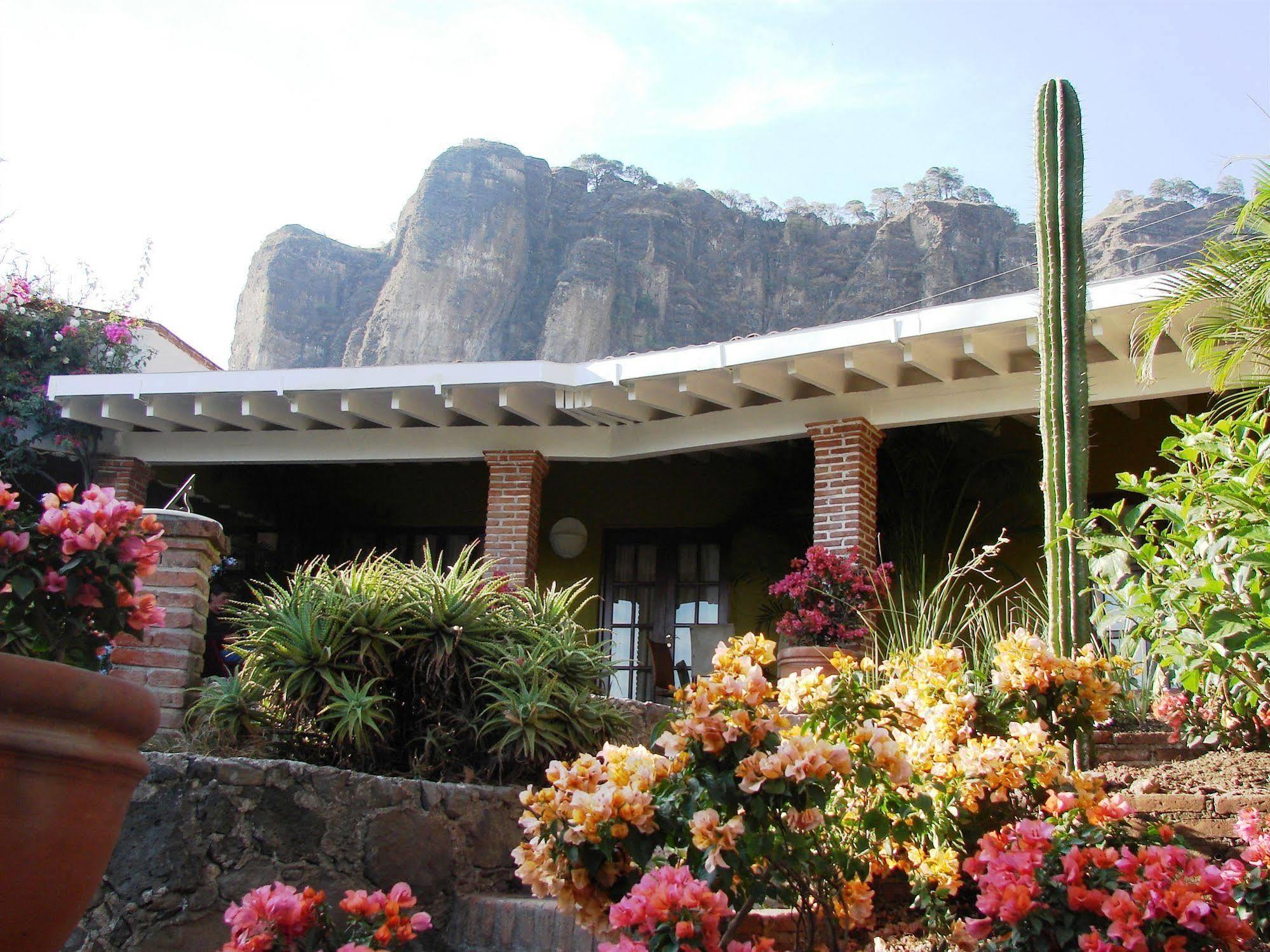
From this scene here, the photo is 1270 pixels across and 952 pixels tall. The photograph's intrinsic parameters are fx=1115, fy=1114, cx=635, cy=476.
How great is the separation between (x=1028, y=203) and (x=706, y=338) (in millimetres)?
26118

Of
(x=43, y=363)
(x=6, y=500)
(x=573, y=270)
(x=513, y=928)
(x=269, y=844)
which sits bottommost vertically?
(x=513, y=928)

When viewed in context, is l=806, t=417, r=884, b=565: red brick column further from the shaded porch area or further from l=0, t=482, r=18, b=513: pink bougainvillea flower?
l=0, t=482, r=18, b=513: pink bougainvillea flower

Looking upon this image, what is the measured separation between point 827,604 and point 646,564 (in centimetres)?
340

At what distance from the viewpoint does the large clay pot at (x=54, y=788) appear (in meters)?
1.81

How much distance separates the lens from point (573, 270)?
3284 centimetres

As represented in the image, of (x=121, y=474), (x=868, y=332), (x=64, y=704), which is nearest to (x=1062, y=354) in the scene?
(x=868, y=332)

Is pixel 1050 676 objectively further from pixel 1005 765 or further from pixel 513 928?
pixel 513 928

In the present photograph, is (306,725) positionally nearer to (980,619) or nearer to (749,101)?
(980,619)

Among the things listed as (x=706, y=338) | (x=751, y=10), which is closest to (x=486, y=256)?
(x=706, y=338)

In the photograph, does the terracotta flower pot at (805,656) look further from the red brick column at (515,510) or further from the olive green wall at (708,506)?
the olive green wall at (708,506)

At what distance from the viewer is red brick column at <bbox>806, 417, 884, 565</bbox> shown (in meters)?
6.97

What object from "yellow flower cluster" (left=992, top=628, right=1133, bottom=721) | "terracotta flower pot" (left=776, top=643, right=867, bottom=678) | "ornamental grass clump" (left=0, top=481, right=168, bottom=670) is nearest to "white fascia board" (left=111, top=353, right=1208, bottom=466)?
"terracotta flower pot" (left=776, top=643, right=867, bottom=678)

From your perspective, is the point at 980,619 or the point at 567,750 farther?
the point at 980,619

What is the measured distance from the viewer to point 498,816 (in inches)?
152
